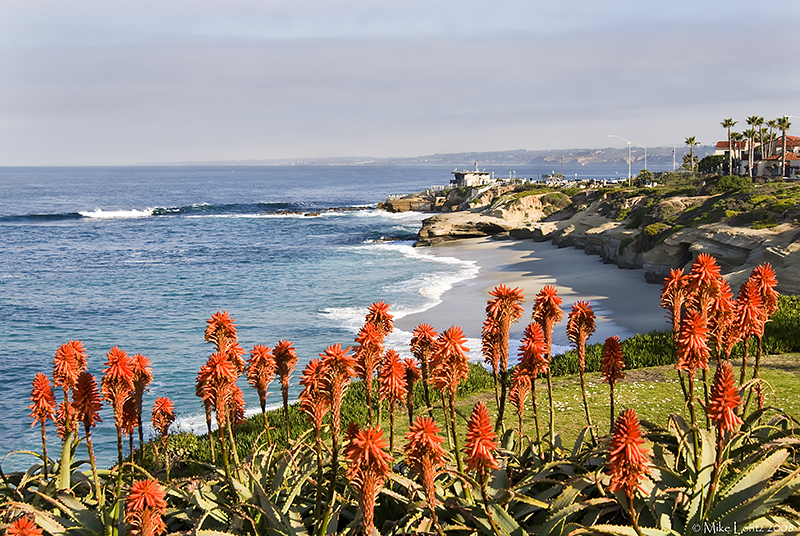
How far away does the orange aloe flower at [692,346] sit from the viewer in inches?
160

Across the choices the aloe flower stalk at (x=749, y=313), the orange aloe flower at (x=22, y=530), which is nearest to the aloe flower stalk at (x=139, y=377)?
the orange aloe flower at (x=22, y=530)

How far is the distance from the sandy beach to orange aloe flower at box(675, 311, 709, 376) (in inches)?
498

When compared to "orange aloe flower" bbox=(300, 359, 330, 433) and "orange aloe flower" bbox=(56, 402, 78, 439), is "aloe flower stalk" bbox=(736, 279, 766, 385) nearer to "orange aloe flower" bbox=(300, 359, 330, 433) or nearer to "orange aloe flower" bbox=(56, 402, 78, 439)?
"orange aloe flower" bbox=(300, 359, 330, 433)

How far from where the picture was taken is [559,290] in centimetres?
3059

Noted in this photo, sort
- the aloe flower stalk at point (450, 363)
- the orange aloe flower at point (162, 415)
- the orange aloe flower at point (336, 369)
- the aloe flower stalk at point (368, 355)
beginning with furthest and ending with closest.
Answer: the orange aloe flower at point (162, 415)
the aloe flower stalk at point (450, 363)
the aloe flower stalk at point (368, 355)
the orange aloe flower at point (336, 369)

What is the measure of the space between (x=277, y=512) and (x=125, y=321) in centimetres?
2808

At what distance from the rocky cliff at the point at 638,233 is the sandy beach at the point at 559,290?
1265 mm

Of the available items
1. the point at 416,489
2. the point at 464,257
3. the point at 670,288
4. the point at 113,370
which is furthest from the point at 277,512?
the point at 464,257

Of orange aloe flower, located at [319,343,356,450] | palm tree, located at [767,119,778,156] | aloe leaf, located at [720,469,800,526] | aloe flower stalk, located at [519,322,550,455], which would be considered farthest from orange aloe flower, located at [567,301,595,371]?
palm tree, located at [767,119,778,156]

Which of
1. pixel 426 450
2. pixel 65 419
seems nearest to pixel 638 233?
pixel 65 419

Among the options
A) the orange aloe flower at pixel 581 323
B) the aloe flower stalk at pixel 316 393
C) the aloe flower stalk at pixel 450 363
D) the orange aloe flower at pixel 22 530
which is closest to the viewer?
the orange aloe flower at pixel 22 530

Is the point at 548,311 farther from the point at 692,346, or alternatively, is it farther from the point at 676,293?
the point at 692,346

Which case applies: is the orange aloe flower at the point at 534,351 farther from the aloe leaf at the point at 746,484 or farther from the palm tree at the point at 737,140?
the palm tree at the point at 737,140

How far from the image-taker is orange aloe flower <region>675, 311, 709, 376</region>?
4070 millimetres
